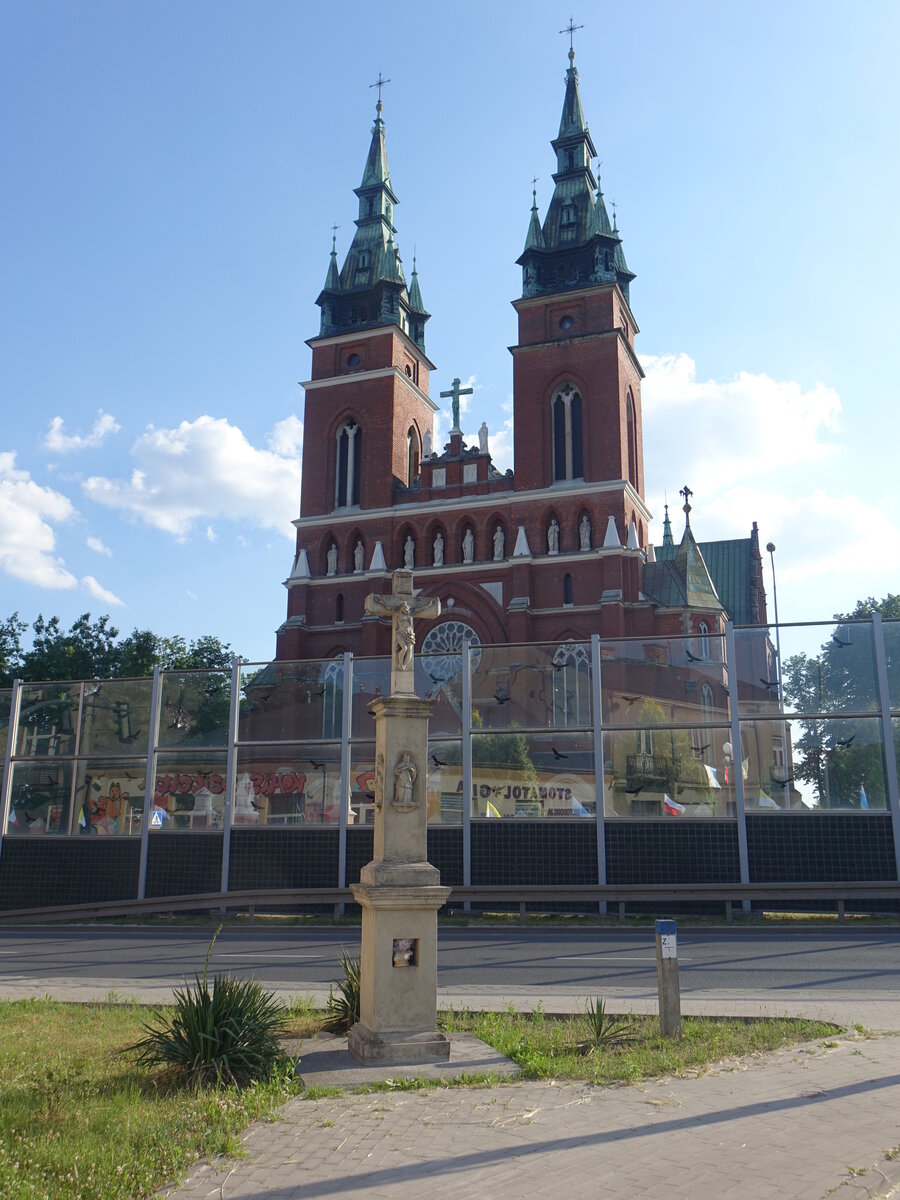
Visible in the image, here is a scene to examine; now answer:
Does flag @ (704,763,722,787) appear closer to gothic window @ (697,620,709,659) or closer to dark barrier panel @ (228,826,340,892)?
gothic window @ (697,620,709,659)

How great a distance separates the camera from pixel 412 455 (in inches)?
1976

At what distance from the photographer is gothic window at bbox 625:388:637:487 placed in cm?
4666

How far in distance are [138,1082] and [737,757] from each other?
13860 mm

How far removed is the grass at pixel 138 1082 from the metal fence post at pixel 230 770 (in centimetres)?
959

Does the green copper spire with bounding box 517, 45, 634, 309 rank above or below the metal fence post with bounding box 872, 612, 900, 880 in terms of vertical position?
above

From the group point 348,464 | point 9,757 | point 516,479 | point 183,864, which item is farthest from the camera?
point 348,464

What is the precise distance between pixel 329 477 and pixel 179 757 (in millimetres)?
28059

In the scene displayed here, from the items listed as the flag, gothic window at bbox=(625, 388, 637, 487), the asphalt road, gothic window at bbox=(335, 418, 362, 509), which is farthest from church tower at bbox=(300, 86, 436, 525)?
the asphalt road

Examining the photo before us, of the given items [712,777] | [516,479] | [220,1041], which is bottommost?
[220,1041]

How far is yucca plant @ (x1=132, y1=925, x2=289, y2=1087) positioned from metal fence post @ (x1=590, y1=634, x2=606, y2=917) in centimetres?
1185

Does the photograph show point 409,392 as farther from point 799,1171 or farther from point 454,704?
point 799,1171

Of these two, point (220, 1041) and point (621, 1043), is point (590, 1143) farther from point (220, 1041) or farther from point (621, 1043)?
point (220, 1041)

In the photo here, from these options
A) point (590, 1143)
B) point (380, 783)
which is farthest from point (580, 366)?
point (590, 1143)

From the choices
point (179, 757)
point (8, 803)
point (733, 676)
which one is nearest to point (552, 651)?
point (733, 676)
